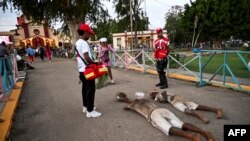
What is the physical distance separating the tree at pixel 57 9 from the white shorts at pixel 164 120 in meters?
21.3

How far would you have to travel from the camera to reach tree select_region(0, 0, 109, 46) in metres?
26.0

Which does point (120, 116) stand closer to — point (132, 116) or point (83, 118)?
point (132, 116)

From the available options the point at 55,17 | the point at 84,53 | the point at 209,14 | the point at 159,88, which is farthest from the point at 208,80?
the point at 209,14

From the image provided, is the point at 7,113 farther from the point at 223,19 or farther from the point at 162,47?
the point at 223,19

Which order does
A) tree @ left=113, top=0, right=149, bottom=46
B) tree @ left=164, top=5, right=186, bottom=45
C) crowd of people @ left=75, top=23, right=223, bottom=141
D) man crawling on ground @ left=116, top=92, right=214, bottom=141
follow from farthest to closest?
1. tree @ left=164, top=5, right=186, bottom=45
2. tree @ left=113, top=0, right=149, bottom=46
3. crowd of people @ left=75, top=23, right=223, bottom=141
4. man crawling on ground @ left=116, top=92, right=214, bottom=141

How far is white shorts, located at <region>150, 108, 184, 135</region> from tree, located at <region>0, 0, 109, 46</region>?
21324 mm

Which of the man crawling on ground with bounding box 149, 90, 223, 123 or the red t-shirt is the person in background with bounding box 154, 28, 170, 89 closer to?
the red t-shirt

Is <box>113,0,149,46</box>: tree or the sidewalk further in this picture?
<box>113,0,149,46</box>: tree

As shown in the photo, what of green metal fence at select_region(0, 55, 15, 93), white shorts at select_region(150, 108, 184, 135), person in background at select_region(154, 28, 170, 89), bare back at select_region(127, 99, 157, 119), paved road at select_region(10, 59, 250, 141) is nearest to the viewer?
white shorts at select_region(150, 108, 184, 135)

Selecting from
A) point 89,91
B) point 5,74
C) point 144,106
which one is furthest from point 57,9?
point 144,106

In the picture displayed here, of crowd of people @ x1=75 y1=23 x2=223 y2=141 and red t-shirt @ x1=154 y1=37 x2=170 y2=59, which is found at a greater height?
red t-shirt @ x1=154 y1=37 x2=170 y2=59

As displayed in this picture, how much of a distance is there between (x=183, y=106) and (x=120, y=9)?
105 ft

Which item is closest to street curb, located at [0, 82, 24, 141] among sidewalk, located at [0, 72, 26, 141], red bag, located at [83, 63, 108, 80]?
sidewalk, located at [0, 72, 26, 141]

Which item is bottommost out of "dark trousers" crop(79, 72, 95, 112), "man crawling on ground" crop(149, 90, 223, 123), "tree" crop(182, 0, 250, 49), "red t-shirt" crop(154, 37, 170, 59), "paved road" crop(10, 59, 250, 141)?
"paved road" crop(10, 59, 250, 141)
